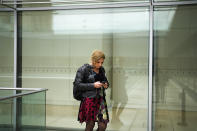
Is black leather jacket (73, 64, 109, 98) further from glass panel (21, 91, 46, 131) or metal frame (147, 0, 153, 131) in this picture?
metal frame (147, 0, 153, 131)

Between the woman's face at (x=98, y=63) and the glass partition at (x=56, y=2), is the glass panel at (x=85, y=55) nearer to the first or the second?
the glass partition at (x=56, y=2)

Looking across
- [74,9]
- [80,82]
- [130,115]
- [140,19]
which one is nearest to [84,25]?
[74,9]

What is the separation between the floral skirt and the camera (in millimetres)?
4389

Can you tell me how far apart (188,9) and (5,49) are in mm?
4282

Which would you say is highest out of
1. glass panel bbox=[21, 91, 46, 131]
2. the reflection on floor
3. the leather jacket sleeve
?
the leather jacket sleeve

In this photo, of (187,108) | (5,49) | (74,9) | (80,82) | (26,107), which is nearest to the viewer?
(80,82)

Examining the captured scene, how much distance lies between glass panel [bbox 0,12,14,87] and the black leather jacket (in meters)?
3.36

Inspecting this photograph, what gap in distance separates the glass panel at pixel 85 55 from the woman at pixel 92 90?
211 centimetres

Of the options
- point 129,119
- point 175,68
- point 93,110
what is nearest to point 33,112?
point 93,110

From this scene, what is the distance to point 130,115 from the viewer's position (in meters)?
6.56

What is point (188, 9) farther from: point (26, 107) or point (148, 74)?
point (26, 107)

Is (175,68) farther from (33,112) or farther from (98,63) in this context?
(33,112)

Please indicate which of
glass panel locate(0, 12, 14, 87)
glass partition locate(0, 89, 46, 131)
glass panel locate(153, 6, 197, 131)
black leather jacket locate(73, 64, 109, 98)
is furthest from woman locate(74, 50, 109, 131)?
glass panel locate(0, 12, 14, 87)

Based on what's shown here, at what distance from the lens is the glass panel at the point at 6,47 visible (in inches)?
283
